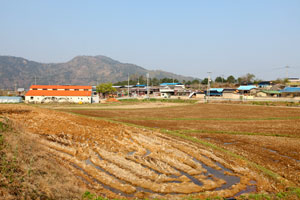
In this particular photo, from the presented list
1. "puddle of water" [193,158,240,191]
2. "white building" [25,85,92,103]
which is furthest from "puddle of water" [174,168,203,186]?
"white building" [25,85,92,103]

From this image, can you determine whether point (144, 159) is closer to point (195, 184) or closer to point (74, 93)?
point (195, 184)

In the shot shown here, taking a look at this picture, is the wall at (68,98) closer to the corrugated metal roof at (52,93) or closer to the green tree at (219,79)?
the corrugated metal roof at (52,93)

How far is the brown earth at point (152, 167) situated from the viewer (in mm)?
12430

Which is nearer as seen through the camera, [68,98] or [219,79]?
[68,98]

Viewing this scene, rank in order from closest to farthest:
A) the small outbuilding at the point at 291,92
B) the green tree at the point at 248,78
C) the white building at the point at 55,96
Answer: the white building at the point at 55,96 < the small outbuilding at the point at 291,92 < the green tree at the point at 248,78

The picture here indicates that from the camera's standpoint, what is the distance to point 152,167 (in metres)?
15.7

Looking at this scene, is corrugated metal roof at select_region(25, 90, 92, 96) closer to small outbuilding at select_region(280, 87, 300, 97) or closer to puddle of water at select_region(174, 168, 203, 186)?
puddle of water at select_region(174, 168, 203, 186)

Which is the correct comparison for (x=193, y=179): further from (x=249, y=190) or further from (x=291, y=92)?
(x=291, y=92)

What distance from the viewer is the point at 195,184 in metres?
13.1

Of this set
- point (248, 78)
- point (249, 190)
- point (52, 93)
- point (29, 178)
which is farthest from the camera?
point (248, 78)

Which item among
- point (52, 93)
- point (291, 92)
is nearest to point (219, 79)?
point (291, 92)

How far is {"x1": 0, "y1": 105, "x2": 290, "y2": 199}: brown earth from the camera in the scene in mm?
12430

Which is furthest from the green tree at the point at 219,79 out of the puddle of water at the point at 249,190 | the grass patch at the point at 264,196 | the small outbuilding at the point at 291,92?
the grass patch at the point at 264,196

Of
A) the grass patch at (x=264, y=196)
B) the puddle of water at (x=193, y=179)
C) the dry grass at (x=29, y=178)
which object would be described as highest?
the dry grass at (x=29, y=178)
